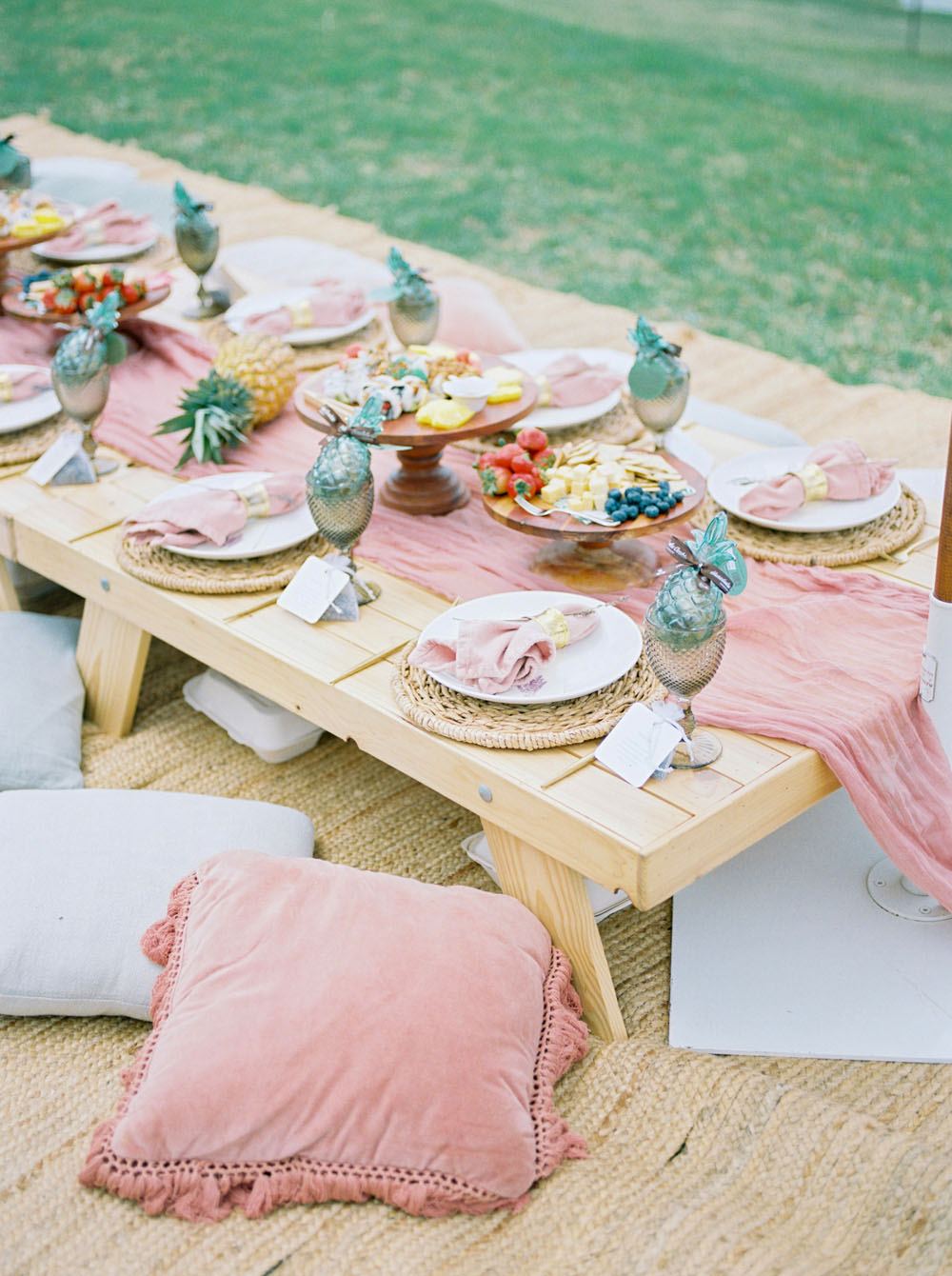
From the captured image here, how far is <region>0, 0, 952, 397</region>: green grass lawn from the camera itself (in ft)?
18.5

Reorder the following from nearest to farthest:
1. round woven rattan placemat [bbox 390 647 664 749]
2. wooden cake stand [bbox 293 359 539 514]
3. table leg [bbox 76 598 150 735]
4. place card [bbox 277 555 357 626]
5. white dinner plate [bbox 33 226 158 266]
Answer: round woven rattan placemat [bbox 390 647 664 749], place card [bbox 277 555 357 626], wooden cake stand [bbox 293 359 539 514], table leg [bbox 76 598 150 735], white dinner plate [bbox 33 226 158 266]

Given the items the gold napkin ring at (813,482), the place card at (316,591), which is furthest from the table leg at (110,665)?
the gold napkin ring at (813,482)

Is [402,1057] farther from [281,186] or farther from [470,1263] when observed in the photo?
[281,186]

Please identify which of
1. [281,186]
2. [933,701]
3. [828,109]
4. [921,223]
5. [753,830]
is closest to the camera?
[753,830]

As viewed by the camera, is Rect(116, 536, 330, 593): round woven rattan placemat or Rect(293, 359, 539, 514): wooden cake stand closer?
Rect(116, 536, 330, 593): round woven rattan placemat

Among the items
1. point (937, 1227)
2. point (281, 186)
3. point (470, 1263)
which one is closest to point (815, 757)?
point (937, 1227)

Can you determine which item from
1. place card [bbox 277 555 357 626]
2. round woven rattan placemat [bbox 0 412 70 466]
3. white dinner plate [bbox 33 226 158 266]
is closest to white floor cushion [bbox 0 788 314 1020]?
place card [bbox 277 555 357 626]

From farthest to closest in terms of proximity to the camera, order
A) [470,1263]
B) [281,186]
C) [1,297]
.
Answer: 1. [281,186]
2. [1,297]
3. [470,1263]

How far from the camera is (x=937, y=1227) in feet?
5.28

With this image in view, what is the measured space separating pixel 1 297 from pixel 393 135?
475 cm

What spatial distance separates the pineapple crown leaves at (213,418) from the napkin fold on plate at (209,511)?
0.29 m

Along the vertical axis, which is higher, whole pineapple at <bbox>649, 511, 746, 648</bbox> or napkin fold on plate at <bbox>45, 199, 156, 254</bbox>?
whole pineapple at <bbox>649, 511, 746, 648</bbox>

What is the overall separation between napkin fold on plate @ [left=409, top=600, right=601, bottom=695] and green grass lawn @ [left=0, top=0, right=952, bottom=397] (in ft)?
10.3

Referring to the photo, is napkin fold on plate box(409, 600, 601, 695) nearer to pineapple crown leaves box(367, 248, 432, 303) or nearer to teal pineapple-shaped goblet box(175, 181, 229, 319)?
pineapple crown leaves box(367, 248, 432, 303)
